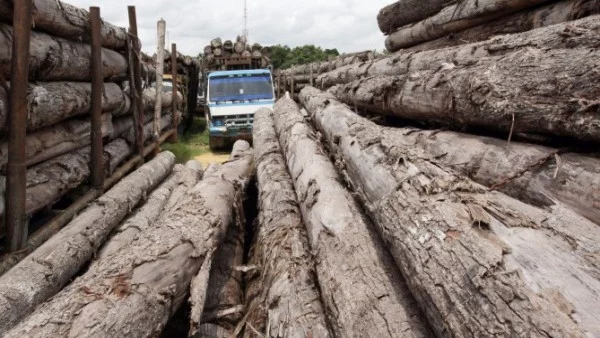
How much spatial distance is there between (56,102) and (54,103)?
0.19 feet

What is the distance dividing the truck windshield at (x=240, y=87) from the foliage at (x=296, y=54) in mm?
25556

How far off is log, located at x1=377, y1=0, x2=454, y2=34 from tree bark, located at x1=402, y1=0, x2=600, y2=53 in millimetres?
843

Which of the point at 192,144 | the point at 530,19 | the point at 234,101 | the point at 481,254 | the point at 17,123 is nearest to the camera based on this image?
the point at 481,254

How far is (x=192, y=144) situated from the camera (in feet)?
52.2

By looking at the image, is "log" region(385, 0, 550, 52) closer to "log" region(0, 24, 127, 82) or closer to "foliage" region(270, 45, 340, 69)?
"log" region(0, 24, 127, 82)

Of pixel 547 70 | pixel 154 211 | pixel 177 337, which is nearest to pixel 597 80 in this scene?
pixel 547 70

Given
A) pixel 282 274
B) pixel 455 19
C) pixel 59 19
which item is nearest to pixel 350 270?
pixel 282 274

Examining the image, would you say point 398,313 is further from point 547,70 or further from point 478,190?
point 547,70

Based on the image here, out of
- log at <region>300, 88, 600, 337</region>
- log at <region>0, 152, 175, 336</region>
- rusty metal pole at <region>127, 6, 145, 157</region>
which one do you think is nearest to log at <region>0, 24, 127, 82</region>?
log at <region>0, 152, 175, 336</region>

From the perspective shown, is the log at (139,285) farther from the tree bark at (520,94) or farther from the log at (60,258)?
the tree bark at (520,94)

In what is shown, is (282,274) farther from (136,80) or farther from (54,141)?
(136,80)

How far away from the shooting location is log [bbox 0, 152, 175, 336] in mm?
3121

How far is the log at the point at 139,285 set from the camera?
7.49 feet

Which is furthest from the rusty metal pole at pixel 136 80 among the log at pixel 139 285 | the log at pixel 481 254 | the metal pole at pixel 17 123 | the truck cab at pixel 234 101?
the log at pixel 481 254
